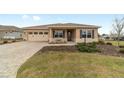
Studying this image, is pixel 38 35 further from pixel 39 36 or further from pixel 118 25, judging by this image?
pixel 118 25

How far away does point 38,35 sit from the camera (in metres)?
35.6

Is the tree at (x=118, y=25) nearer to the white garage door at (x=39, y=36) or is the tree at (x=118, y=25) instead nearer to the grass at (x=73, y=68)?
the white garage door at (x=39, y=36)

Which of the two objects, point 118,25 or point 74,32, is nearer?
point 74,32

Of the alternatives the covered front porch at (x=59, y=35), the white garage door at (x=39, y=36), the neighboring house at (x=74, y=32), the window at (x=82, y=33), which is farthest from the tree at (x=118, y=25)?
the white garage door at (x=39, y=36)

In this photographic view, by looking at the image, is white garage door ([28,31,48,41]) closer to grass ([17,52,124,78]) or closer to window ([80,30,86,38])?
A: window ([80,30,86,38])

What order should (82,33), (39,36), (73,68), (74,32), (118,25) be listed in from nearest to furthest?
1. (73,68)
2. (82,33)
3. (74,32)
4. (118,25)
5. (39,36)

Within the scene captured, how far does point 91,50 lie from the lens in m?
16.2

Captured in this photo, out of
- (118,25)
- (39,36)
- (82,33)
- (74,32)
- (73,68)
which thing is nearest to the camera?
(73,68)

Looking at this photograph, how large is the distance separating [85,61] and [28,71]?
361cm

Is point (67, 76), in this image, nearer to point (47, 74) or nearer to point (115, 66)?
point (47, 74)

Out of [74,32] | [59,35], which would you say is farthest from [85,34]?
[59,35]

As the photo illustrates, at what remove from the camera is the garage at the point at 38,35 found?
35.3 metres
